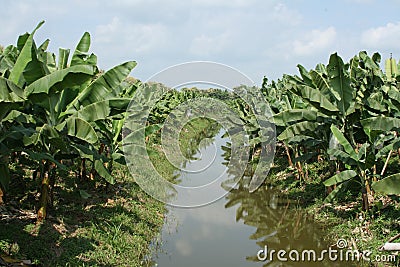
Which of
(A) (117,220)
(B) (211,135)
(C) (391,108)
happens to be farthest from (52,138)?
(B) (211,135)

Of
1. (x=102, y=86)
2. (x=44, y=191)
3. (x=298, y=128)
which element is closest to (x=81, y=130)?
(x=102, y=86)

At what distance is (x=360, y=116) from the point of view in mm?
7688

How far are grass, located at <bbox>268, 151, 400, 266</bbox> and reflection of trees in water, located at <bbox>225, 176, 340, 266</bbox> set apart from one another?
249mm

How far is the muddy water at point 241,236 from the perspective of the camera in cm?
676

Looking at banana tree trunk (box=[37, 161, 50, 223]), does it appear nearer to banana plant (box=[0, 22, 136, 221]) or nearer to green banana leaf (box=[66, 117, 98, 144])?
banana plant (box=[0, 22, 136, 221])

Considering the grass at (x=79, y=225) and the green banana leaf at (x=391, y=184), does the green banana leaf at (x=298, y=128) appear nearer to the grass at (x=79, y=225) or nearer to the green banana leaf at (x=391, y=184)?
the grass at (x=79, y=225)

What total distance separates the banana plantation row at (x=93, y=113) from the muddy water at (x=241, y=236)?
4.19 ft

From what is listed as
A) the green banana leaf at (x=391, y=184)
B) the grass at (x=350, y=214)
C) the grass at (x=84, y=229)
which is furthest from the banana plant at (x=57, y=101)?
the grass at (x=350, y=214)

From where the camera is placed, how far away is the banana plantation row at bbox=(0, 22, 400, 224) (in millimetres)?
4816

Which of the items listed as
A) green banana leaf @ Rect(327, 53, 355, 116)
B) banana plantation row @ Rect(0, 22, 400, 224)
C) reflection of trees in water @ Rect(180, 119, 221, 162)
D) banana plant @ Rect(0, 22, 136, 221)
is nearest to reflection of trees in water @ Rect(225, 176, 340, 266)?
banana plantation row @ Rect(0, 22, 400, 224)

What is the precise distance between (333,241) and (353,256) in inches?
31.6

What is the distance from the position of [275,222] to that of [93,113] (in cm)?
514

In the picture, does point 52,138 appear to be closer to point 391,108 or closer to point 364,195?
point 364,195

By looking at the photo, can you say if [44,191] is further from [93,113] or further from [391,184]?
[391,184]
